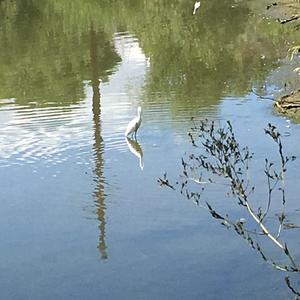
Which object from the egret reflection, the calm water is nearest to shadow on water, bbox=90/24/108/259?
the calm water

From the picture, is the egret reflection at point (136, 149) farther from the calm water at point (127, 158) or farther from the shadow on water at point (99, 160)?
the shadow on water at point (99, 160)

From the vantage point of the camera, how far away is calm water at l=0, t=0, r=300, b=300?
23.0ft

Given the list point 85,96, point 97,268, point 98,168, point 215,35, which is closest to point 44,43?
point 215,35

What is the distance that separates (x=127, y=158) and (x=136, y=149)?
16.7 inches

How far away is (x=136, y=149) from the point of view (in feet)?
36.0

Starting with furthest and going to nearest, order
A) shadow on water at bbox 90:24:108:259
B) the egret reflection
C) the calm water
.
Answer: the egret reflection → shadow on water at bbox 90:24:108:259 → the calm water

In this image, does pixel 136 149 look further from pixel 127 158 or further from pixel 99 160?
pixel 99 160

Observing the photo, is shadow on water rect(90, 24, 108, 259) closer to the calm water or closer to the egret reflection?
the calm water

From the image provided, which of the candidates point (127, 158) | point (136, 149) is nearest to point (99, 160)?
point (127, 158)

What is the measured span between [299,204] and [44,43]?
1448 centimetres

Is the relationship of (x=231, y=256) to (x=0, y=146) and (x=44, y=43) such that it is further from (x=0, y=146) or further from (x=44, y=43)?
(x=44, y=43)

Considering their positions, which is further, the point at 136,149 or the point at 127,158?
the point at 136,149

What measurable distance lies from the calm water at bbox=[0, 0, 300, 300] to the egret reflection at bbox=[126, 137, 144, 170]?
0.15ft

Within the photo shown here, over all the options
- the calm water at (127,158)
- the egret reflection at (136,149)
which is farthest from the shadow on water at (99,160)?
the egret reflection at (136,149)
